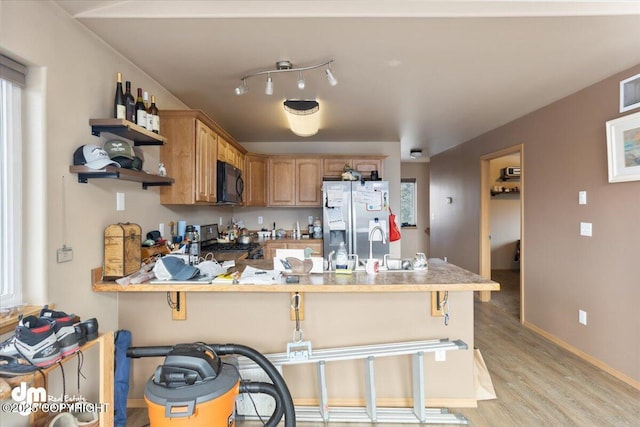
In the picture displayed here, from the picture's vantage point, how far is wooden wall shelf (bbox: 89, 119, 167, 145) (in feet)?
6.57

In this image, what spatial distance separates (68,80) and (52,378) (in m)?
1.64

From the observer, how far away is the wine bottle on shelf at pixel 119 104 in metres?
2.12

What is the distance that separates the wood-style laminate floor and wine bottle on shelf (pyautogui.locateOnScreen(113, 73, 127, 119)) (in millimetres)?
2004

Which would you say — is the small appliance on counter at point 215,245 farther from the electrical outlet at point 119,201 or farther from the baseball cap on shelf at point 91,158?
the baseball cap on shelf at point 91,158

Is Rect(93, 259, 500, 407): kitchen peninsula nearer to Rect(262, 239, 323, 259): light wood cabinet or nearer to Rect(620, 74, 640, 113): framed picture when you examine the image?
Rect(620, 74, 640, 113): framed picture

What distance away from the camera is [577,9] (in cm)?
189

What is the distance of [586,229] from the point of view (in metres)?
3.04

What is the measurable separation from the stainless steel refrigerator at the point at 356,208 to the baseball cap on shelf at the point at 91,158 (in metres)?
2.90

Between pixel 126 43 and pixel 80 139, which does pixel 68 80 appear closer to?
pixel 80 139

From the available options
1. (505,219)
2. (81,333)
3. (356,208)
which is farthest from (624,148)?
(505,219)

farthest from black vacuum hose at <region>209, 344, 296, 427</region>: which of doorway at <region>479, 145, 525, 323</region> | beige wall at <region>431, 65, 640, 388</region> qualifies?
doorway at <region>479, 145, 525, 323</region>

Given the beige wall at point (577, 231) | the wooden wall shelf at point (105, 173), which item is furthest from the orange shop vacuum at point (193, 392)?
the beige wall at point (577, 231)

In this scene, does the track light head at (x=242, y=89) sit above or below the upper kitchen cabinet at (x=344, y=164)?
above

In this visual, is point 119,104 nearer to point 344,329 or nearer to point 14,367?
point 14,367
